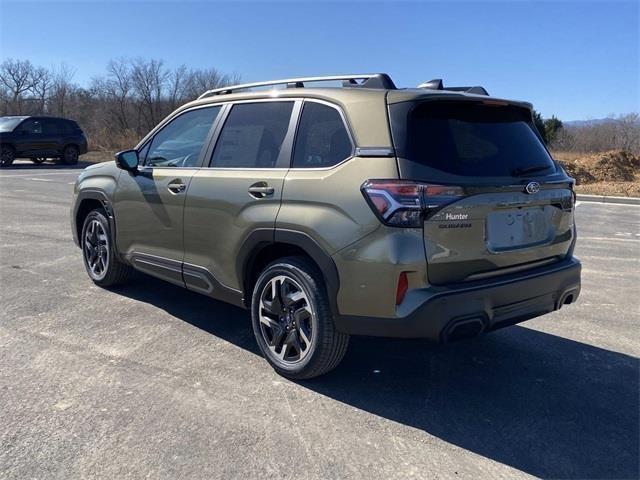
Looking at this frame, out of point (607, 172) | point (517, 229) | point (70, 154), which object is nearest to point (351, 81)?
point (517, 229)

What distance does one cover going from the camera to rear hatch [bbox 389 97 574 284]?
309 cm

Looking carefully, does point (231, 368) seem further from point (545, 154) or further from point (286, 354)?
point (545, 154)

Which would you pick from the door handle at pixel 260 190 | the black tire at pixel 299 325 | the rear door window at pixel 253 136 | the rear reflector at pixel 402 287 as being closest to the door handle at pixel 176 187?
the rear door window at pixel 253 136

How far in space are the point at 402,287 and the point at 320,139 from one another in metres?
1.11

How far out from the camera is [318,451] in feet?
9.42

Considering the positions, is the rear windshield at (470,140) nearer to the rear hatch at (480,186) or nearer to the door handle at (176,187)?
the rear hatch at (480,186)

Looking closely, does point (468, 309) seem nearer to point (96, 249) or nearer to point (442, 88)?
point (442, 88)

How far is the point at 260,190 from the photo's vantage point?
3.72m

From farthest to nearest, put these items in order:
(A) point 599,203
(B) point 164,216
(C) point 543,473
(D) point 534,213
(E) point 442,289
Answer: (A) point 599,203 < (B) point 164,216 < (D) point 534,213 < (E) point 442,289 < (C) point 543,473

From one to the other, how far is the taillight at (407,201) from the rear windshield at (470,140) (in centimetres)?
17

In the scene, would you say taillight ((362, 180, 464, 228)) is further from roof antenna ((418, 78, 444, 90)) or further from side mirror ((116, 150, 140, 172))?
side mirror ((116, 150, 140, 172))

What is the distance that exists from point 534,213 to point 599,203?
45.5ft

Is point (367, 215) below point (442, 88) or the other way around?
below

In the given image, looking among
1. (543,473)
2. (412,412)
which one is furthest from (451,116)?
(543,473)
